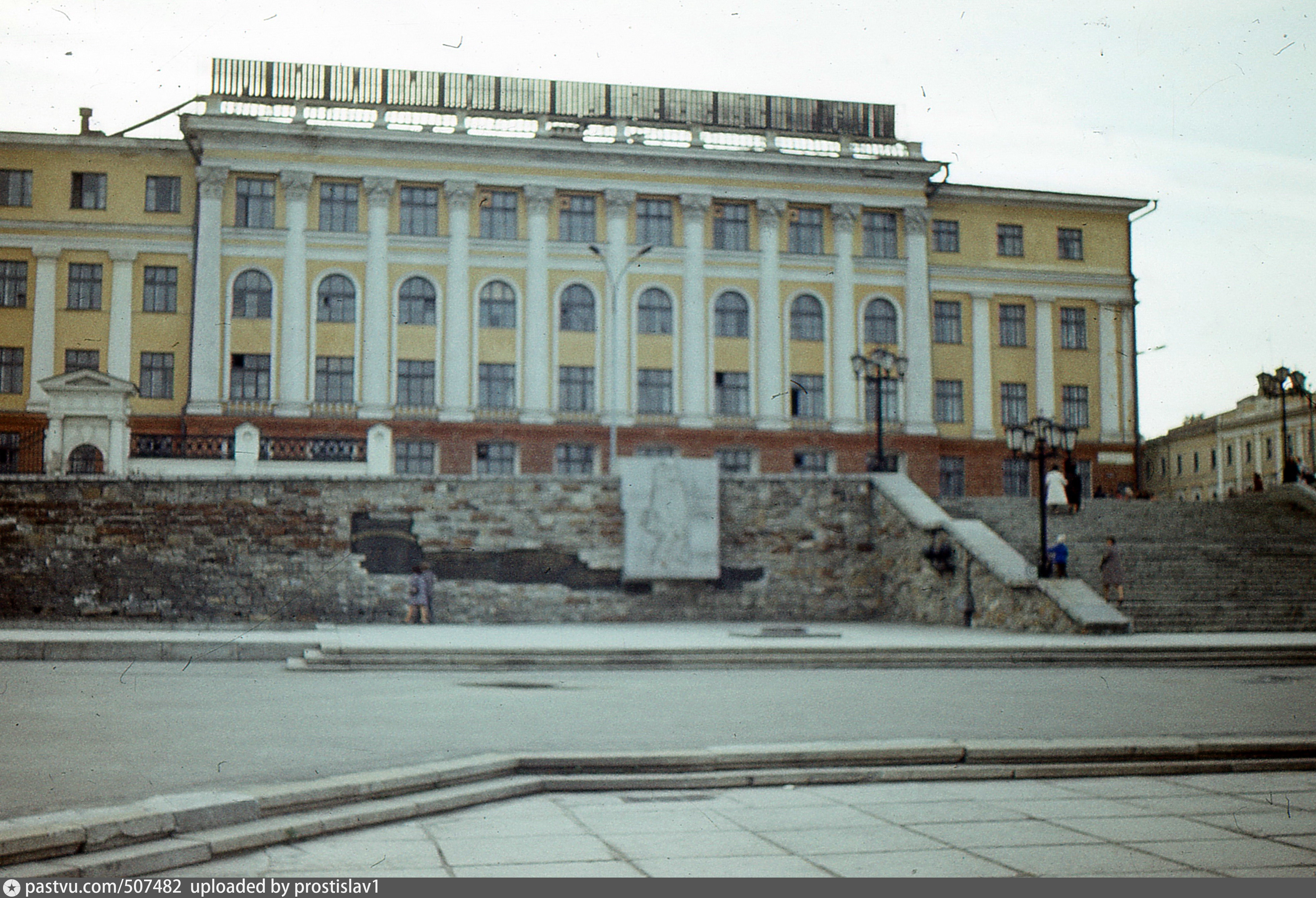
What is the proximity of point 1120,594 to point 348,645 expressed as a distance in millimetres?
14365

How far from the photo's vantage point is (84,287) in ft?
142

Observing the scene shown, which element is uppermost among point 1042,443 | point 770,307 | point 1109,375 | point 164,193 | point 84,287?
point 164,193

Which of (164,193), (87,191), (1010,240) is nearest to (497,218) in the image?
(164,193)

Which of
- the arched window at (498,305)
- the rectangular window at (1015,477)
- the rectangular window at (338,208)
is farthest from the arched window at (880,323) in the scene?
the rectangular window at (338,208)

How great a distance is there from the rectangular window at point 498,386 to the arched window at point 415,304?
2.53 m

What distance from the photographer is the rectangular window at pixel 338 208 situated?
4512 centimetres

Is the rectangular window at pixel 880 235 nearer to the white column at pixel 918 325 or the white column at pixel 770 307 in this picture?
the white column at pixel 918 325

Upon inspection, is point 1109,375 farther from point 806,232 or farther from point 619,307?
point 619,307

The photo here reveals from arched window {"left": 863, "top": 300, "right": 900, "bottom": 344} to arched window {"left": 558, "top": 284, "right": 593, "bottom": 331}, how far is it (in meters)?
10.1

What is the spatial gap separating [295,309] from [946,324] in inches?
923

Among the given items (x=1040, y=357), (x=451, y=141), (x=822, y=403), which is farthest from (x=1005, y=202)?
(x=451, y=141)

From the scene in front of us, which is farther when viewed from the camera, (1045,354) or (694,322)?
(1045,354)

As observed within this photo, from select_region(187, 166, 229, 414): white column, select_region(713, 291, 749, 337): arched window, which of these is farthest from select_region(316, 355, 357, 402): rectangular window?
select_region(713, 291, 749, 337): arched window

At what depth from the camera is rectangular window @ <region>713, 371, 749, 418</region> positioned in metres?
46.8
